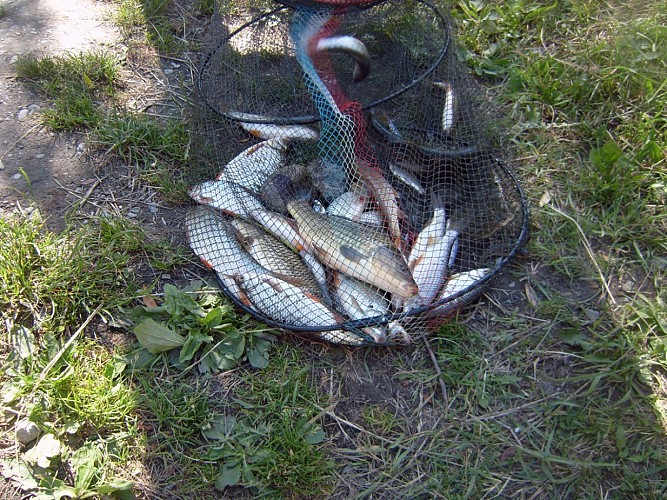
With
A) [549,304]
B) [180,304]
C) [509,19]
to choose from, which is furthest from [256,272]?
[509,19]

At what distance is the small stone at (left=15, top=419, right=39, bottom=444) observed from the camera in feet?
6.70

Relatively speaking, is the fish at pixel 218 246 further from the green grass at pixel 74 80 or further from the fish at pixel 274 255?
the green grass at pixel 74 80

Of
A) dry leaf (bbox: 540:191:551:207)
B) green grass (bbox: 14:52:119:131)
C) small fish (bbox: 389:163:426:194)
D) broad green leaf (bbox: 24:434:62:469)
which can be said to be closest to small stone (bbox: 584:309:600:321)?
dry leaf (bbox: 540:191:551:207)

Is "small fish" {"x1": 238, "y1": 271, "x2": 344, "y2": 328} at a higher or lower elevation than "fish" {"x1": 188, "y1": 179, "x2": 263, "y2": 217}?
lower

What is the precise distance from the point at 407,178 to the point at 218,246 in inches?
40.7

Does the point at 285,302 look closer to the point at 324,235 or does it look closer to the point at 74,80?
the point at 324,235

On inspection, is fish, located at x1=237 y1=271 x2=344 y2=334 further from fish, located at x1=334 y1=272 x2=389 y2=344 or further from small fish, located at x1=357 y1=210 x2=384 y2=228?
small fish, located at x1=357 y1=210 x2=384 y2=228

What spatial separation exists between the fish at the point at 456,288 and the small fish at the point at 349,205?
561 millimetres

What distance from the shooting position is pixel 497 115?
130 inches

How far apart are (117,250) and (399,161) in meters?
1.54

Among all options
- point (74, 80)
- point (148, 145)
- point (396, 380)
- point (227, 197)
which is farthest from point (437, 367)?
point (74, 80)

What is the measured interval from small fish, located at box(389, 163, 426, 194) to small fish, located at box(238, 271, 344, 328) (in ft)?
2.60

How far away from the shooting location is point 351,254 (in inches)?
94.0

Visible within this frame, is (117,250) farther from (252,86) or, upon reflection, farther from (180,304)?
(252,86)
